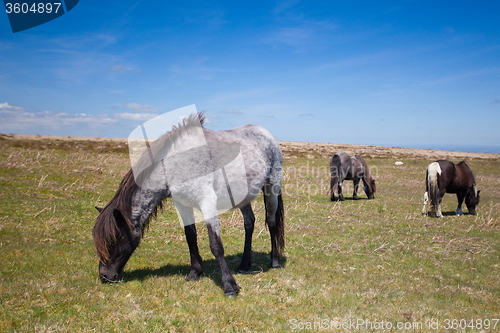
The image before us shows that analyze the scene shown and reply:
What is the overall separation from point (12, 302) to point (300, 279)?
16.6 feet

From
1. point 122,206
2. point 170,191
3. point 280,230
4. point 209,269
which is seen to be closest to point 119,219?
point 122,206

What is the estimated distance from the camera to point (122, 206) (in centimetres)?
524

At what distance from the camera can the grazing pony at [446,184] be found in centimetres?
1344

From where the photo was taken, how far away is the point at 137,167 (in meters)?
5.23

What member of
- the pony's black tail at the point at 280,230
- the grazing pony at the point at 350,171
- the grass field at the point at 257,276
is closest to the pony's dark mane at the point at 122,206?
the grass field at the point at 257,276

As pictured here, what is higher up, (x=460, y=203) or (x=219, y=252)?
(x=219, y=252)

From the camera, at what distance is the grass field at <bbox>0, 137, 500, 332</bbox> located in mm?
4391

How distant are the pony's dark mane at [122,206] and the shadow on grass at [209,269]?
888 mm

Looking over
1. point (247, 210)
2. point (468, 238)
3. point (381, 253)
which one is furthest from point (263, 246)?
point (468, 238)

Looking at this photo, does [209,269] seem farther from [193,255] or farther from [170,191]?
[170,191]

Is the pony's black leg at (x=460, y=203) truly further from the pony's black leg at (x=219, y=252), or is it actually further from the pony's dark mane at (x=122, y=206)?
the pony's dark mane at (x=122, y=206)

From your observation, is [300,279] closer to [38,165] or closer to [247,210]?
[247,210]

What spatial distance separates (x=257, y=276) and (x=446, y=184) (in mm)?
12149

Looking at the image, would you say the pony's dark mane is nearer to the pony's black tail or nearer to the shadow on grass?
the shadow on grass
